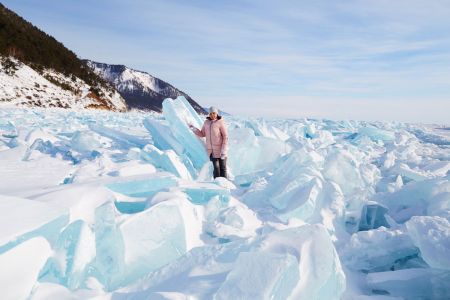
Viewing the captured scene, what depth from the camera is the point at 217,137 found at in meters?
4.34

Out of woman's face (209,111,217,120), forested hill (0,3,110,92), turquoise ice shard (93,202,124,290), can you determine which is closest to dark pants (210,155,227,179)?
woman's face (209,111,217,120)

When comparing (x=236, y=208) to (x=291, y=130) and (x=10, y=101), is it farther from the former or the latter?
(x=10, y=101)

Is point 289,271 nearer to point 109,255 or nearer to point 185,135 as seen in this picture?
point 109,255

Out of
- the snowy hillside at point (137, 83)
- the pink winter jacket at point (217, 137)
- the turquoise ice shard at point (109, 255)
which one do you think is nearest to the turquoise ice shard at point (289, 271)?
the turquoise ice shard at point (109, 255)

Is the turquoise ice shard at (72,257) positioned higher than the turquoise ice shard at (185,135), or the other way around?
the turquoise ice shard at (185,135)

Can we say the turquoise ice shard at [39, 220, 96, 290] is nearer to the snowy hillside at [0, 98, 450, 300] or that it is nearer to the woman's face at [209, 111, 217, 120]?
the snowy hillside at [0, 98, 450, 300]

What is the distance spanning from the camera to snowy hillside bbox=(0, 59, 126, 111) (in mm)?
21297

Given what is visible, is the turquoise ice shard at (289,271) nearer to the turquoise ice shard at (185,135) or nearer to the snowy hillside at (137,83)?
the turquoise ice shard at (185,135)

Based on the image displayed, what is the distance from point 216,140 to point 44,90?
23.7 m

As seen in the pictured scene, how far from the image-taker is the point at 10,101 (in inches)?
778

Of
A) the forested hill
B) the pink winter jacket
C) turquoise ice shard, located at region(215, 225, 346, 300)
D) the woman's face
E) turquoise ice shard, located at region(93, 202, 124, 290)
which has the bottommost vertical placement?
turquoise ice shard, located at region(93, 202, 124, 290)

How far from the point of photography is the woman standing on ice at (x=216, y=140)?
4316 mm

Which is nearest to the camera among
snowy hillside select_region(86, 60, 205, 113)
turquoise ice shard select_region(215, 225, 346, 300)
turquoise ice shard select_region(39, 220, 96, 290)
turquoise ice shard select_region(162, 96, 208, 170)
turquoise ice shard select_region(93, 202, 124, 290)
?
turquoise ice shard select_region(215, 225, 346, 300)

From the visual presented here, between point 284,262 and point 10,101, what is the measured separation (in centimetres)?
2183
